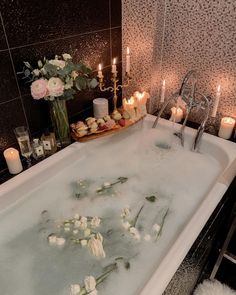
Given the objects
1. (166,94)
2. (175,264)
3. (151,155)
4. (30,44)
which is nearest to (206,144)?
(151,155)

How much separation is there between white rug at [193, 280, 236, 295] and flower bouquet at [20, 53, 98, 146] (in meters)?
1.35

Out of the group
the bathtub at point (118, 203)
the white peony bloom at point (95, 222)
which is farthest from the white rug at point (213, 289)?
the white peony bloom at point (95, 222)

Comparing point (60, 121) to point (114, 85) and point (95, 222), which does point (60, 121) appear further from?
point (95, 222)

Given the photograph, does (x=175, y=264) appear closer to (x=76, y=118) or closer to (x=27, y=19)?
(x=76, y=118)

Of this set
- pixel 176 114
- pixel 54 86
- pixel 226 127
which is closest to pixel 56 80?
pixel 54 86

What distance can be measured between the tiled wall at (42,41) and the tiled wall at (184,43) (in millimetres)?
187

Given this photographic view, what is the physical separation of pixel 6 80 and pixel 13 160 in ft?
1.40

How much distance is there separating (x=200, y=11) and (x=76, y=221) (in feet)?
4.74

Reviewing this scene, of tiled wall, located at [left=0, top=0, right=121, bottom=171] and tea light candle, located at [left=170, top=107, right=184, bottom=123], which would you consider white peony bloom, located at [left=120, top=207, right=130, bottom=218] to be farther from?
tea light candle, located at [left=170, top=107, right=184, bottom=123]

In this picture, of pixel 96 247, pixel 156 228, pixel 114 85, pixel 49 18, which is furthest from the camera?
pixel 114 85

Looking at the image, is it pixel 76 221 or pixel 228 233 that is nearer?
pixel 76 221

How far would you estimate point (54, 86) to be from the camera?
4.58 ft

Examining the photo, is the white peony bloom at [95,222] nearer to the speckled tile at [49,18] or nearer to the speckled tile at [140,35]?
the speckled tile at [49,18]

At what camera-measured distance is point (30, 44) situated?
1.41m
